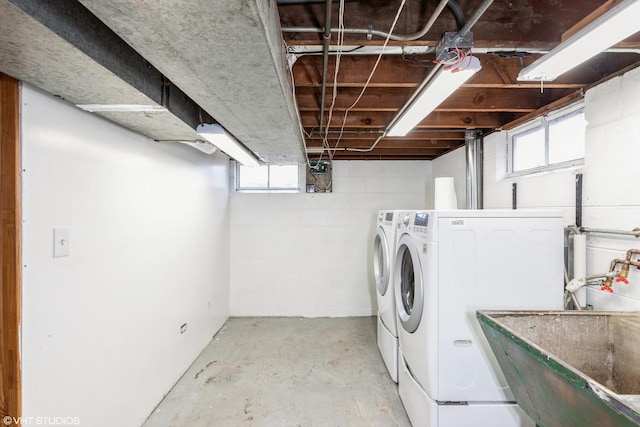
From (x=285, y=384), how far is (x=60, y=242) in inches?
74.6

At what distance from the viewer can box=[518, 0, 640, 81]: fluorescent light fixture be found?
868 millimetres

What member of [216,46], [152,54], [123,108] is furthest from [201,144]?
[216,46]

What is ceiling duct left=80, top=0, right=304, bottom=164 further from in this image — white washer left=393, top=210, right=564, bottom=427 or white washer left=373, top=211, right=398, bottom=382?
white washer left=373, top=211, right=398, bottom=382

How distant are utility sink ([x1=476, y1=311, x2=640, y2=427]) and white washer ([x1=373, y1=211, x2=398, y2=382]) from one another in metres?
1.07

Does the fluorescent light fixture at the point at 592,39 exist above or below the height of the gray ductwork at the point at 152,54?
above

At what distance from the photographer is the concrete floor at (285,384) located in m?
1.96

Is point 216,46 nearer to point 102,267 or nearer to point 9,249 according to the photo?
point 9,249

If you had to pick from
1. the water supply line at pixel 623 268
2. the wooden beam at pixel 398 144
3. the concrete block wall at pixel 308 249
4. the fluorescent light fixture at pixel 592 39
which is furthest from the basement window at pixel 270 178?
the water supply line at pixel 623 268

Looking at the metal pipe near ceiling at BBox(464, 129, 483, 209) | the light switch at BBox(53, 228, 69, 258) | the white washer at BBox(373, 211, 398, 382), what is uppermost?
the metal pipe near ceiling at BBox(464, 129, 483, 209)

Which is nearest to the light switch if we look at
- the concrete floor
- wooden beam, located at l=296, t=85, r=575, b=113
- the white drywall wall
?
the white drywall wall

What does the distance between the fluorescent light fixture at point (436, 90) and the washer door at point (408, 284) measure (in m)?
0.82

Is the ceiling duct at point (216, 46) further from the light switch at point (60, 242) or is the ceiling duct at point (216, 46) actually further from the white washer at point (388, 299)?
the white washer at point (388, 299)

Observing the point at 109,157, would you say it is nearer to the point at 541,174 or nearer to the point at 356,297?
the point at 541,174

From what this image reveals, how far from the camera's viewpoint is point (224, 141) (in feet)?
6.37
